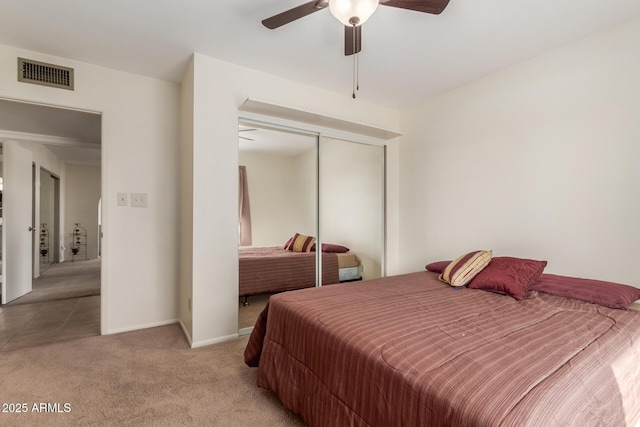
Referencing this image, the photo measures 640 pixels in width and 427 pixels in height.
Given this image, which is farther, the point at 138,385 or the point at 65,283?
the point at 65,283

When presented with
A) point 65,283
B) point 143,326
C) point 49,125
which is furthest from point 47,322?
point 49,125

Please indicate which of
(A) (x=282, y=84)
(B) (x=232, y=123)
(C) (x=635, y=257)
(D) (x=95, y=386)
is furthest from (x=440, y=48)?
(D) (x=95, y=386)

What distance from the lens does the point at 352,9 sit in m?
1.31

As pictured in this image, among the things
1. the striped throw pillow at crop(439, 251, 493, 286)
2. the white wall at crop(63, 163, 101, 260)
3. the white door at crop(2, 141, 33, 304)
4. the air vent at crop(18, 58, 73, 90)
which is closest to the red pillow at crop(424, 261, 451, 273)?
the striped throw pillow at crop(439, 251, 493, 286)

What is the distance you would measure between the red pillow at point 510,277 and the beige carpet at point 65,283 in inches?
182

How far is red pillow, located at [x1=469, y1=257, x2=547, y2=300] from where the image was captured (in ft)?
6.37

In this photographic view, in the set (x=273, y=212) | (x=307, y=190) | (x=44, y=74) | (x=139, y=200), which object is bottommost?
(x=273, y=212)

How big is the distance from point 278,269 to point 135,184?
1570 mm

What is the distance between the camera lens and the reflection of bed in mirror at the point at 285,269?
2.75 metres

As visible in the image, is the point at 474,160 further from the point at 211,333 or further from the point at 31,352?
the point at 31,352

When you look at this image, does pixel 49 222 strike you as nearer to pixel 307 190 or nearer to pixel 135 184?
pixel 135 184

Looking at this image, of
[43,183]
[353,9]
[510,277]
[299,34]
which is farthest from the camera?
[43,183]

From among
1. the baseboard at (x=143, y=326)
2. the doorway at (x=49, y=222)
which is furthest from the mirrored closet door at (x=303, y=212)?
the doorway at (x=49, y=222)

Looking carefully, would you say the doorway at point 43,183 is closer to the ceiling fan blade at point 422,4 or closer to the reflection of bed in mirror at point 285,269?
the reflection of bed in mirror at point 285,269
